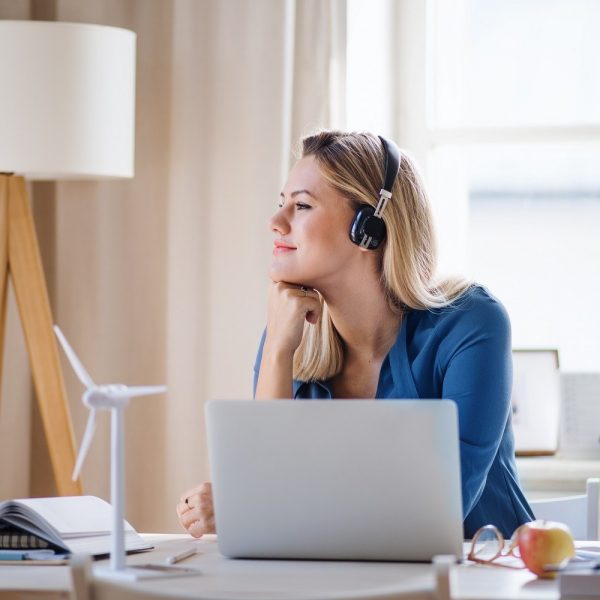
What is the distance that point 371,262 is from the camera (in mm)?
2133

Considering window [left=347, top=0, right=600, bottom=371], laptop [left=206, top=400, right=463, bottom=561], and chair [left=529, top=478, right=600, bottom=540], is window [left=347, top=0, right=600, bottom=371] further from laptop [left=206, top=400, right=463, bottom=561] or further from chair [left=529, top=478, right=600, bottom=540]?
laptop [left=206, top=400, right=463, bottom=561]

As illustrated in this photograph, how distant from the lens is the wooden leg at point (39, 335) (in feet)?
8.50

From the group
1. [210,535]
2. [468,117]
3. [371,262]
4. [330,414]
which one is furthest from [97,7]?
[330,414]

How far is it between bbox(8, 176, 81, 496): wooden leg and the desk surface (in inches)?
46.8

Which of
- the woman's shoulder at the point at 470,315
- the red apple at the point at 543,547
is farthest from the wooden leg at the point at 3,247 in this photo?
the red apple at the point at 543,547

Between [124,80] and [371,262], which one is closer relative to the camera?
[371,262]

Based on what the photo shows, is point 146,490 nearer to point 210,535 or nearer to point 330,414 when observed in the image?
point 210,535

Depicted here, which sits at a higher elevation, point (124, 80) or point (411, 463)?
point (124, 80)

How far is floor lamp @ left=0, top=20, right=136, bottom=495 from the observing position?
8.21ft

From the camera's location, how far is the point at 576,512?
2.03 meters

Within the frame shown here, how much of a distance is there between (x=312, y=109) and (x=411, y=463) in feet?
5.63

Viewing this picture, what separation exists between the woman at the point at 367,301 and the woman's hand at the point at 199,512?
0.30 m

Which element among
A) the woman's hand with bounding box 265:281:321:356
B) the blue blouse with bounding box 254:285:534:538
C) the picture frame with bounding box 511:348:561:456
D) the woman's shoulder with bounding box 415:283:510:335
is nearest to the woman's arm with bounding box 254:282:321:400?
the woman's hand with bounding box 265:281:321:356

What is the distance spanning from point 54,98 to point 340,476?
1492 millimetres
